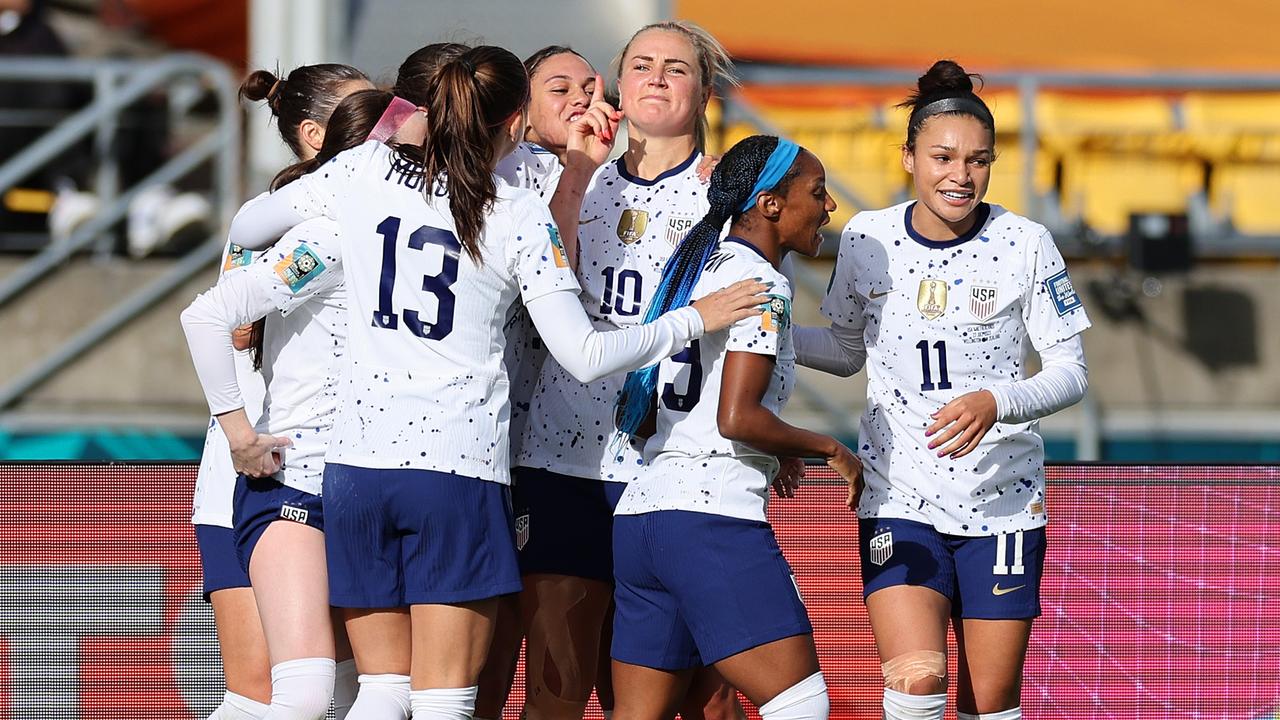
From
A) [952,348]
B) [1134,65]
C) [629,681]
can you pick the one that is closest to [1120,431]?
[952,348]

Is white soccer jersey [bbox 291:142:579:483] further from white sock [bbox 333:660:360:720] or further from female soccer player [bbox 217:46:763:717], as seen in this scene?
white sock [bbox 333:660:360:720]

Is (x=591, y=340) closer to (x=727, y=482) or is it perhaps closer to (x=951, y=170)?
(x=727, y=482)

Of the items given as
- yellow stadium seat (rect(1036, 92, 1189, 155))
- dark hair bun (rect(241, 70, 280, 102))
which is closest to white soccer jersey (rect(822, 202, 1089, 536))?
dark hair bun (rect(241, 70, 280, 102))

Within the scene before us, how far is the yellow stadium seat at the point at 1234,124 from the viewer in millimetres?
10492

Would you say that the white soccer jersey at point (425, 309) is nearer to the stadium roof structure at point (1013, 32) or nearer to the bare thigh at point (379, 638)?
the bare thigh at point (379, 638)

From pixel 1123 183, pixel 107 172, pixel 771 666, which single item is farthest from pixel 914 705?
pixel 1123 183

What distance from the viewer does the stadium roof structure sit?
1402cm

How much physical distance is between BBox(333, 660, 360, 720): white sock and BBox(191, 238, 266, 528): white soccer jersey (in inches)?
18.9

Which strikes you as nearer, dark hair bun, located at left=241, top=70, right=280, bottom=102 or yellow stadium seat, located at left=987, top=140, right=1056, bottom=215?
dark hair bun, located at left=241, top=70, right=280, bottom=102

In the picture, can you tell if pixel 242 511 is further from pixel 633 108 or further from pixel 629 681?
pixel 633 108

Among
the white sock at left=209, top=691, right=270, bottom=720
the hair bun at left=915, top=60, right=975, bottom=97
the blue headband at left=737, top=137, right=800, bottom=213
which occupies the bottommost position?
the white sock at left=209, top=691, right=270, bottom=720

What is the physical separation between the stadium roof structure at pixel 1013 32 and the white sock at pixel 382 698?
10.5 metres

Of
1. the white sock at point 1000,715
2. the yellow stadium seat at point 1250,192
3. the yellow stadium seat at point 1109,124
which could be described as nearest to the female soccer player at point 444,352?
the white sock at point 1000,715

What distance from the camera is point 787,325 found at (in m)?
3.80
